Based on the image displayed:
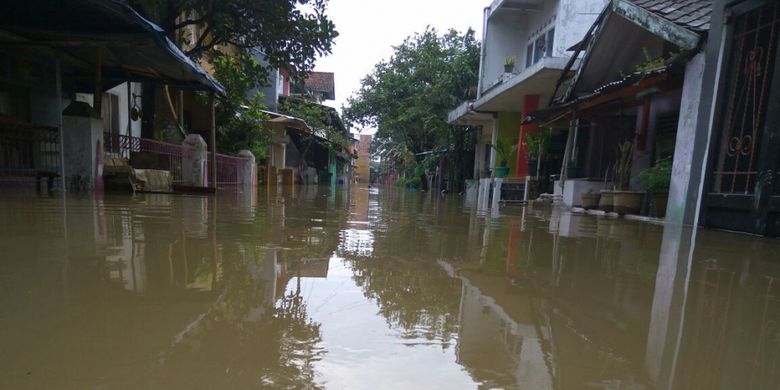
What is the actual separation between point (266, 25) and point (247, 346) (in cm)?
796

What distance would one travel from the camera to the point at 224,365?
1.07 metres

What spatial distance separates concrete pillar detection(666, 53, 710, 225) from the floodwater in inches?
113

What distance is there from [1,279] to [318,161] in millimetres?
28396

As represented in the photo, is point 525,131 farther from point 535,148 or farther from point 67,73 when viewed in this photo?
point 67,73

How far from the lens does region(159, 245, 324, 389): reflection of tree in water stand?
101cm

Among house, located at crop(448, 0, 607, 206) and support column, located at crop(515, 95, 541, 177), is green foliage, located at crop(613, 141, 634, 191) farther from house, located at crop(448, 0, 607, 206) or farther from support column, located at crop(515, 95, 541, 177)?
support column, located at crop(515, 95, 541, 177)

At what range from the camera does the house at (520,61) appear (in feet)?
34.1

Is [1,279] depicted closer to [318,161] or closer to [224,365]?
[224,365]

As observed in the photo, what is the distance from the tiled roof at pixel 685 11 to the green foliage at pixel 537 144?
345 centimetres

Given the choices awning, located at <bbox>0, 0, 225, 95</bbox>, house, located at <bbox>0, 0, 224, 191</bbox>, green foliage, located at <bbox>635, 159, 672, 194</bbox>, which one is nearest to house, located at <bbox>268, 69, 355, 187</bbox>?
house, located at <bbox>0, 0, 224, 191</bbox>

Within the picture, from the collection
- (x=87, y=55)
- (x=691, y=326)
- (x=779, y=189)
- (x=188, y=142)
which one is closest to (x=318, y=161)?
(x=188, y=142)

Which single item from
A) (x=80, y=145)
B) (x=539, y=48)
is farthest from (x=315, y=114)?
(x=80, y=145)

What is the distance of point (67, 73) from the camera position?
7.64 meters

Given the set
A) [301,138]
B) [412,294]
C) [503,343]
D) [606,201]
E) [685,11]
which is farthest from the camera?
[301,138]
